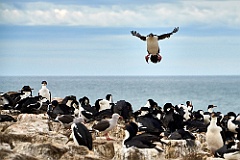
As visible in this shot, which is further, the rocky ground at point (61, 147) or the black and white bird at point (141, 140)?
the black and white bird at point (141, 140)

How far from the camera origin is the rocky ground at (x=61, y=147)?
1163 cm

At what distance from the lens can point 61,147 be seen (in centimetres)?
1186

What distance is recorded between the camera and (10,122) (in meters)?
14.7

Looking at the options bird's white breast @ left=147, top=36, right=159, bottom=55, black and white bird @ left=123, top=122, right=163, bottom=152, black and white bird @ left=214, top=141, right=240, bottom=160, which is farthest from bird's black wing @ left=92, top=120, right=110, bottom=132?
bird's white breast @ left=147, top=36, right=159, bottom=55

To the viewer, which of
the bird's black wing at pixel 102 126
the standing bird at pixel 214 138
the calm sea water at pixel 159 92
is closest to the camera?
the standing bird at pixel 214 138

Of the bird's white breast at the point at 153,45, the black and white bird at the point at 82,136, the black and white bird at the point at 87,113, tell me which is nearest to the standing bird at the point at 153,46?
the bird's white breast at the point at 153,45

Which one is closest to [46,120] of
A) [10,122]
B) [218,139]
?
[10,122]

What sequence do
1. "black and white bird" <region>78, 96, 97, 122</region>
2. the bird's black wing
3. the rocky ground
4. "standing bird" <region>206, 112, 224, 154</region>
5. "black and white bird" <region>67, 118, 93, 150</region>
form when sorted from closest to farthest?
the rocky ground, "black and white bird" <region>67, 118, 93, 150</region>, "standing bird" <region>206, 112, 224, 154</region>, the bird's black wing, "black and white bird" <region>78, 96, 97, 122</region>

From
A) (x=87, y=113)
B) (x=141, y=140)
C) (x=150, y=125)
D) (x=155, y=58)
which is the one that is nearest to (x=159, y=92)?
(x=155, y=58)

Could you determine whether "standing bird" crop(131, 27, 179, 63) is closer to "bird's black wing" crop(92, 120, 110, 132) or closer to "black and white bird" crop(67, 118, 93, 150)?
"bird's black wing" crop(92, 120, 110, 132)

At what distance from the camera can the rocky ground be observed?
11633mm

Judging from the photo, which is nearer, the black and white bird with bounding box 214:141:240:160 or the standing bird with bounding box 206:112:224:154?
the black and white bird with bounding box 214:141:240:160

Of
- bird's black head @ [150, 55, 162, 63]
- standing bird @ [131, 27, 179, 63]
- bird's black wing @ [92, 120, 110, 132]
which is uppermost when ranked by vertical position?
standing bird @ [131, 27, 179, 63]

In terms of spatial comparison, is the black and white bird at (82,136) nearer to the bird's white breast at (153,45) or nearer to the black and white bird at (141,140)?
the black and white bird at (141,140)
